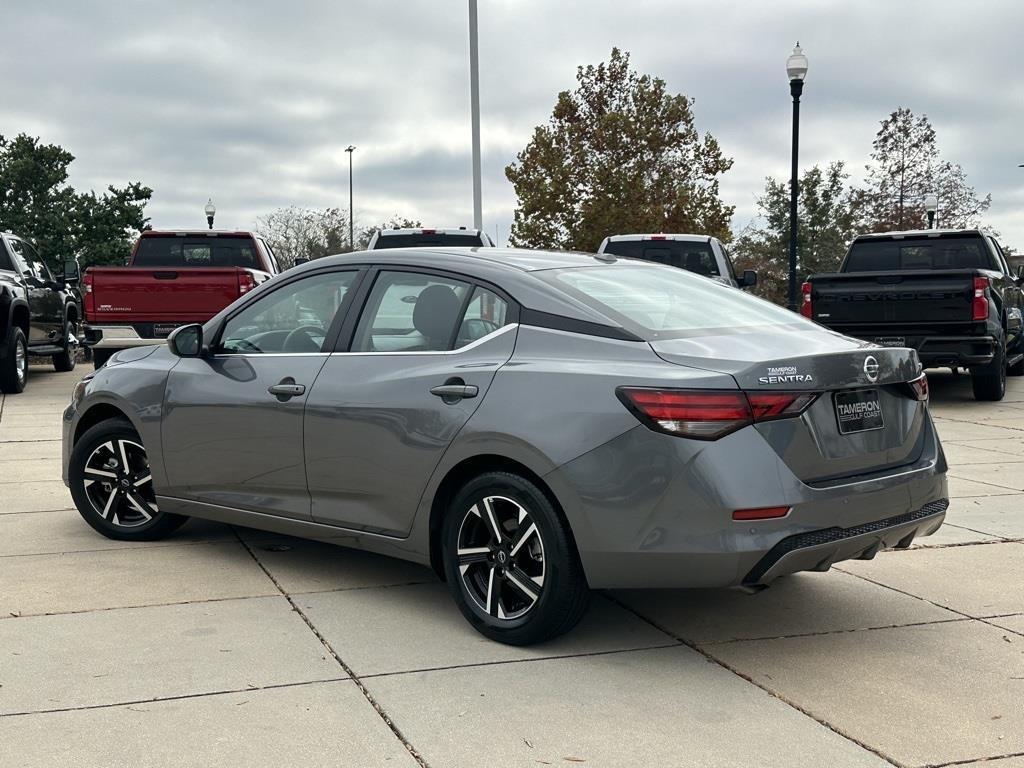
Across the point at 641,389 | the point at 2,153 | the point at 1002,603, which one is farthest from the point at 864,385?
the point at 2,153

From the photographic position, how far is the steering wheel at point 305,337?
A: 5.41m

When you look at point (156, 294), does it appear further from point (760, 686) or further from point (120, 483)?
point (760, 686)

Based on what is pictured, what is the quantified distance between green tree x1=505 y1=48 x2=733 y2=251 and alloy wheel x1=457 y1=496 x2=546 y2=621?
99.8ft

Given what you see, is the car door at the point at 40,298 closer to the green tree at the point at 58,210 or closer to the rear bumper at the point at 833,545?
the rear bumper at the point at 833,545

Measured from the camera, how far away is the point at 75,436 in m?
6.46

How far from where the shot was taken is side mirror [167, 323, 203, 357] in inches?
230

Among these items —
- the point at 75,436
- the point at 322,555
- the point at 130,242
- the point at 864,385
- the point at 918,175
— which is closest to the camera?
the point at 864,385

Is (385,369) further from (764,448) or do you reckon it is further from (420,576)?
(764,448)

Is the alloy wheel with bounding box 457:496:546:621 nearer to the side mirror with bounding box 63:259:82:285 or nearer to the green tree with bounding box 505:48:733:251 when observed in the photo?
the side mirror with bounding box 63:259:82:285

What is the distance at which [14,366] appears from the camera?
14.6m

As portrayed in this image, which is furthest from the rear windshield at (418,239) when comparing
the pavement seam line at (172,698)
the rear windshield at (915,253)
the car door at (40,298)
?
the pavement seam line at (172,698)

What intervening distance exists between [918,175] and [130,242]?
32.2 metres

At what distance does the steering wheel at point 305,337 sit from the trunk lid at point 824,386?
1.79 meters

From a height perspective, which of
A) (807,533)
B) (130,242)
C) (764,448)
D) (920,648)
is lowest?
(920,648)
